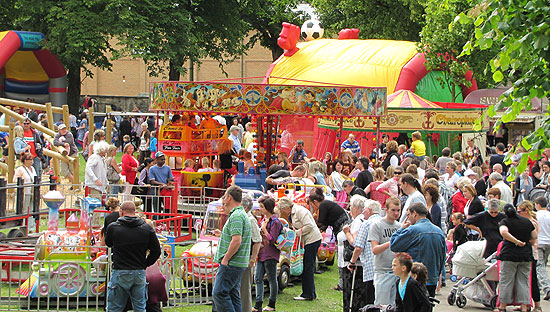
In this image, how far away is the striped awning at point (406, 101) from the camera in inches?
941

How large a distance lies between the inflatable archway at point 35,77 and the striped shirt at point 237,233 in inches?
1007

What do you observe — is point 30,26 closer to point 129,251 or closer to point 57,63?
point 57,63

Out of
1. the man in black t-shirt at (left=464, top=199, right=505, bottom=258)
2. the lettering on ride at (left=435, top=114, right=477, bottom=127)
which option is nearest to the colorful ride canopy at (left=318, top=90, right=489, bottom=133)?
the lettering on ride at (left=435, top=114, right=477, bottom=127)

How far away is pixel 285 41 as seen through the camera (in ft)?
93.0

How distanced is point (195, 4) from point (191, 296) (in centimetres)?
2446

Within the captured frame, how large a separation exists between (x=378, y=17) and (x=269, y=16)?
6802mm

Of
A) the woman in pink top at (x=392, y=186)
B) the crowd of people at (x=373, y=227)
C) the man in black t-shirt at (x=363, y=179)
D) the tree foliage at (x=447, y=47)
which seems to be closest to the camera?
the crowd of people at (x=373, y=227)

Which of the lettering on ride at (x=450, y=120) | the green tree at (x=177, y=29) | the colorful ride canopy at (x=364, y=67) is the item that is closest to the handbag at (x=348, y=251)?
the lettering on ride at (x=450, y=120)

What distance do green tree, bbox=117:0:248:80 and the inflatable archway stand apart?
9.85ft

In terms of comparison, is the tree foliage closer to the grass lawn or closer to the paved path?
the grass lawn

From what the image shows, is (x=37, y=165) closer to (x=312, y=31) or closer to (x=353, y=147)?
(x=353, y=147)

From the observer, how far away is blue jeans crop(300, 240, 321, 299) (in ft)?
35.6

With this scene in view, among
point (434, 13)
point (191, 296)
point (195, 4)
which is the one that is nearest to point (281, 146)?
point (434, 13)

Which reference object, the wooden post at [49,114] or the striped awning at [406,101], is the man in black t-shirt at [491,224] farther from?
the striped awning at [406,101]
